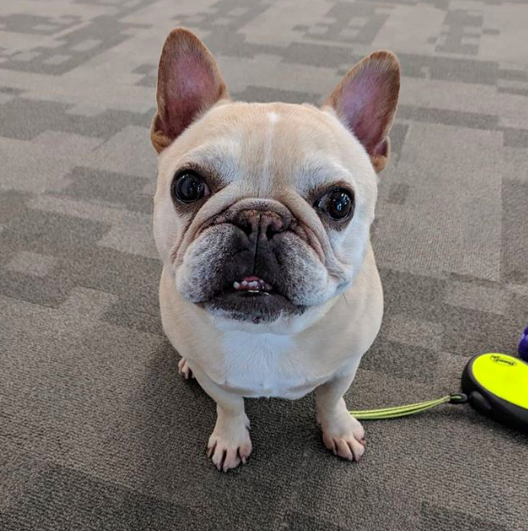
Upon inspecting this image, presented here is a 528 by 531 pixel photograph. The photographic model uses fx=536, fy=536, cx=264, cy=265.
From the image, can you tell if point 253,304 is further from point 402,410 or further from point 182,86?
point 402,410

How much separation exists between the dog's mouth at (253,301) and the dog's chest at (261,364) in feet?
0.61

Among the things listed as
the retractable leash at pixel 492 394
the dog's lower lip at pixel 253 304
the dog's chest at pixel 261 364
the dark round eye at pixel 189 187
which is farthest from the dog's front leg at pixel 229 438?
the dark round eye at pixel 189 187

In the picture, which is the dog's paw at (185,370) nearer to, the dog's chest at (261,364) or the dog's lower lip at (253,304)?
the dog's chest at (261,364)

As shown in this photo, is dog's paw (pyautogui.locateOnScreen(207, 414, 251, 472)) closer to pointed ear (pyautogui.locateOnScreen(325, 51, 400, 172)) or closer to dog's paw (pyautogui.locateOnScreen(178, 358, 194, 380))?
dog's paw (pyautogui.locateOnScreen(178, 358, 194, 380))

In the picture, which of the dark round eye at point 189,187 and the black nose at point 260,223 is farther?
the dark round eye at point 189,187

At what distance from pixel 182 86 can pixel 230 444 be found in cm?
91

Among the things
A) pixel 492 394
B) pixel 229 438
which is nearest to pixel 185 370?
pixel 229 438

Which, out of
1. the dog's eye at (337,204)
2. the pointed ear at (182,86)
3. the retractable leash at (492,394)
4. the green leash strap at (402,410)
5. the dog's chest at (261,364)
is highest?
the pointed ear at (182,86)

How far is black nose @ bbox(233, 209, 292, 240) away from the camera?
95 centimetres

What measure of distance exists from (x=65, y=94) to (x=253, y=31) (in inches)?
68.2

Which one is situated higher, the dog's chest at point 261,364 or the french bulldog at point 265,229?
the french bulldog at point 265,229

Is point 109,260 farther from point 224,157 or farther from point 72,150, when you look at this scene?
point 224,157

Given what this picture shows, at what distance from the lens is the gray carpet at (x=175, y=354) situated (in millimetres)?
1362

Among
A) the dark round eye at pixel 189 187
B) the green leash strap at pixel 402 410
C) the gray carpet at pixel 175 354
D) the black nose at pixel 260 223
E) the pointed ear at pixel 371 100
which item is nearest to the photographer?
the black nose at pixel 260 223
